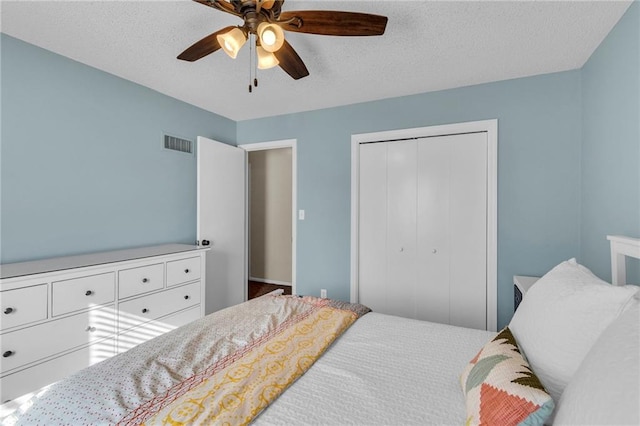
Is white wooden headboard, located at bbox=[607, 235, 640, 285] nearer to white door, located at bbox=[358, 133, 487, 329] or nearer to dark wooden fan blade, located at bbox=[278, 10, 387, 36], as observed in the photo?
white door, located at bbox=[358, 133, 487, 329]

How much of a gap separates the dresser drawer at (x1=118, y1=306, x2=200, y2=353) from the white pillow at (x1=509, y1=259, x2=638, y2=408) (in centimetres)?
244

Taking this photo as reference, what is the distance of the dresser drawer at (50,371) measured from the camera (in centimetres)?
163

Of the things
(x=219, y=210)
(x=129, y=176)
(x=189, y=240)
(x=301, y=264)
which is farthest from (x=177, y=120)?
(x=301, y=264)

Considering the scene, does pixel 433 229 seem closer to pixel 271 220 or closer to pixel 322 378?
pixel 322 378

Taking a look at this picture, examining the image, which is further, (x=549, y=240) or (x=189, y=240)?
(x=189, y=240)

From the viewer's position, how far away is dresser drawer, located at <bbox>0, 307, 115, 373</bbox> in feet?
5.35

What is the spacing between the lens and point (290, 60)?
1.75 m

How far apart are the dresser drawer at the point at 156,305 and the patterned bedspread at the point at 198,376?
97 centimetres

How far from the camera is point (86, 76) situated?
2.33 m

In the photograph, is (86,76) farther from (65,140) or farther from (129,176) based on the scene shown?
(129,176)

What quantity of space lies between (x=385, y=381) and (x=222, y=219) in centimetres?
268

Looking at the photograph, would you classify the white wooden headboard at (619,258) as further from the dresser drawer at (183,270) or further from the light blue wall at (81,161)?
the light blue wall at (81,161)

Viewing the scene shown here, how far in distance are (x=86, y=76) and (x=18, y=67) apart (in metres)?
0.41

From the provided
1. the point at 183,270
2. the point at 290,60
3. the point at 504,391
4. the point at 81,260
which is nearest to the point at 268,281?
the point at 183,270
